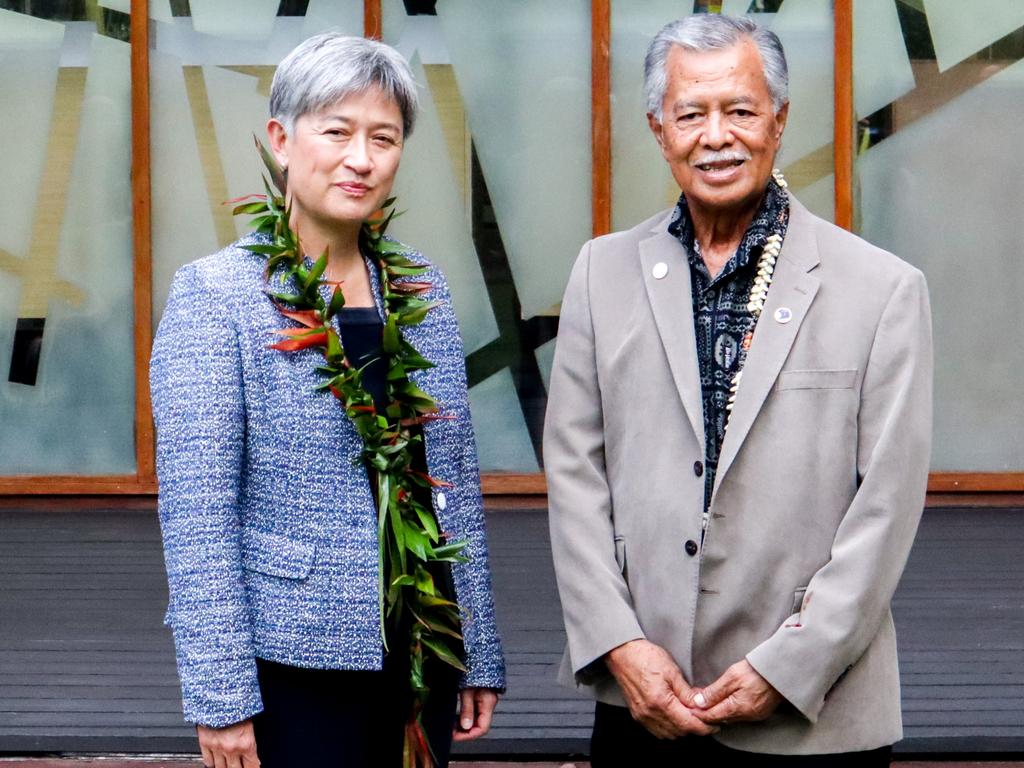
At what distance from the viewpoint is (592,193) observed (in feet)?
29.4

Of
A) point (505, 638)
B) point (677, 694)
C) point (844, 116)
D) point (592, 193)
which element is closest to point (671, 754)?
point (677, 694)

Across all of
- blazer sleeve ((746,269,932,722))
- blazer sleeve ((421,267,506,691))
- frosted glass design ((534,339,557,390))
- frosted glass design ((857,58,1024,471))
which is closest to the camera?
blazer sleeve ((746,269,932,722))

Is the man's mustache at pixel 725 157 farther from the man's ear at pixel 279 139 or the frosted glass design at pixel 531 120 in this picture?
the frosted glass design at pixel 531 120

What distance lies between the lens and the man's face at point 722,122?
2.78m

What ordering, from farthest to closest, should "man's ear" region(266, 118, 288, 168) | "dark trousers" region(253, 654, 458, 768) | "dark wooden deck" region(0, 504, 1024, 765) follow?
"dark wooden deck" region(0, 504, 1024, 765)
"man's ear" region(266, 118, 288, 168)
"dark trousers" region(253, 654, 458, 768)

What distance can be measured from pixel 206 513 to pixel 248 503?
103 mm

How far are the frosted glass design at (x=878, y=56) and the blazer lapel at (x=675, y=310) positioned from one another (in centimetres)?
634

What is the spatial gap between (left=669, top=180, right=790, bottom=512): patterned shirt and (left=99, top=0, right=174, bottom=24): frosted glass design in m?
6.71

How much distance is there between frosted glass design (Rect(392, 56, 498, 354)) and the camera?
897 cm

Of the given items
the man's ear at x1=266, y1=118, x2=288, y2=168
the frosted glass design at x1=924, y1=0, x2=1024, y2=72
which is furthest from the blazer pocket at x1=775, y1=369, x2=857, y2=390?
the frosted glass design at x1=924, y1=0, x2=1024, y2=72

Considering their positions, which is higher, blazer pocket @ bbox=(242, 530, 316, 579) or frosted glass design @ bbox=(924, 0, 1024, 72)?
blazer pocket @ bbox=(242, 530, 316, 579)

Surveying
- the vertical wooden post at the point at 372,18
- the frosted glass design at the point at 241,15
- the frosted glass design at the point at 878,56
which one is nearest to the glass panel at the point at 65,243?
the frosted glass design at the point at 241,15

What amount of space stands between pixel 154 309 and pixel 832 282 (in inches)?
269

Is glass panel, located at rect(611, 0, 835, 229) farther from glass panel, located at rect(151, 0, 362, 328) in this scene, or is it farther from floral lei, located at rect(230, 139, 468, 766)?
floral lei, located at rect(230, 139, 468, 766)
